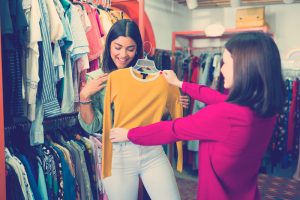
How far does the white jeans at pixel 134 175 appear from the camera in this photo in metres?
1.73

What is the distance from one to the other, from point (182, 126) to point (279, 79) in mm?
427

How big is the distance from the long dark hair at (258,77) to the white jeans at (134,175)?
0.65 meters

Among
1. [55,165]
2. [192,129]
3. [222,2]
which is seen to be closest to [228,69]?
[192,129]

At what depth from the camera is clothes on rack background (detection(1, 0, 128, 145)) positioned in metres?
1.80

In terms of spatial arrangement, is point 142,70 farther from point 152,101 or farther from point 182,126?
point 182,126

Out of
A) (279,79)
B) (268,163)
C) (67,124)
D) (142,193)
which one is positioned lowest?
(268,163)

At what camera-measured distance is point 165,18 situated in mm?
4676

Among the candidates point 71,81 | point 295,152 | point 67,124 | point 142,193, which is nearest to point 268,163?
point 295,152

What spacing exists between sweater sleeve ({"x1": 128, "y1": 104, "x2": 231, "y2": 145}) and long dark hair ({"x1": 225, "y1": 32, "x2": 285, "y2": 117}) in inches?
4.1

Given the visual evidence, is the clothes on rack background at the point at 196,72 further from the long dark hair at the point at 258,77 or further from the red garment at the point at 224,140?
the long dark hair at the point at 258,77

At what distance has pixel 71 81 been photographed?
2.25 m

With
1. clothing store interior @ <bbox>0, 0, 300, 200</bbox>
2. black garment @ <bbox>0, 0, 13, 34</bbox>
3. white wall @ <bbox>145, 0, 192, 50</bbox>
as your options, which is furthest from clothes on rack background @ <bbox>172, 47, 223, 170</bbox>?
black garment @ <bbox>0, 0, 13, 34</bbox>

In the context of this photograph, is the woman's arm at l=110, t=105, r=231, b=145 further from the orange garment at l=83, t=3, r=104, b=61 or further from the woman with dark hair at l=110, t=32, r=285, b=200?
the orange garment at l=83, t=3, r=104, b=61

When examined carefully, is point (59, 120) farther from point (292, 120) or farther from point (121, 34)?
point (292, 120)
